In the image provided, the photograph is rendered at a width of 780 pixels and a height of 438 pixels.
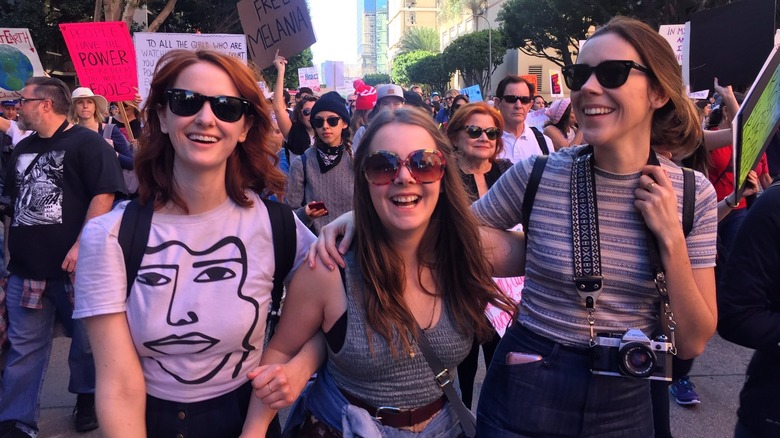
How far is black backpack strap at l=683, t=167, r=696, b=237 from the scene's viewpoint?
1712 mm

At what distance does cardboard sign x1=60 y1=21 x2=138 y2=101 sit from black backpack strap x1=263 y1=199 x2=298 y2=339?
544 centimetres

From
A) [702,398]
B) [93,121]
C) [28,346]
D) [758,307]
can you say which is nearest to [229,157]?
[758,307]

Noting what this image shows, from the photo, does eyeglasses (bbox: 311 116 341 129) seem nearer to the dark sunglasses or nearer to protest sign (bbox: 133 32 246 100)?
protest sign (bbox: 133 32 246 100)

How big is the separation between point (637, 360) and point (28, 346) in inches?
133

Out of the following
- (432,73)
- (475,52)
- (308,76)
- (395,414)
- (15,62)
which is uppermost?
(475,52)

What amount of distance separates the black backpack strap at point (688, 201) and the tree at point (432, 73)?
58.0 meters

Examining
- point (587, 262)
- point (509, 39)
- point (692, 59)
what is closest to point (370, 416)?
point (587, 262)

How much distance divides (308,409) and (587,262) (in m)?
0.99

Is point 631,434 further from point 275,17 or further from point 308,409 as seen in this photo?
point 275,17

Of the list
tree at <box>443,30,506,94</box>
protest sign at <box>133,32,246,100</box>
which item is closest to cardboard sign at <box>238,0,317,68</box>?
protest sign at <box>133,32,246,100</box>

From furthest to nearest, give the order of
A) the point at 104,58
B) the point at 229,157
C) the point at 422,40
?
the point at 422,40
the point at 104,58
the point at 229,157

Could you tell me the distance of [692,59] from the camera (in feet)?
14.5

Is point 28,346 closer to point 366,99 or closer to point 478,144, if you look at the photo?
point 478,144

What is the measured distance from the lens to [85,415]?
3.69 meters
